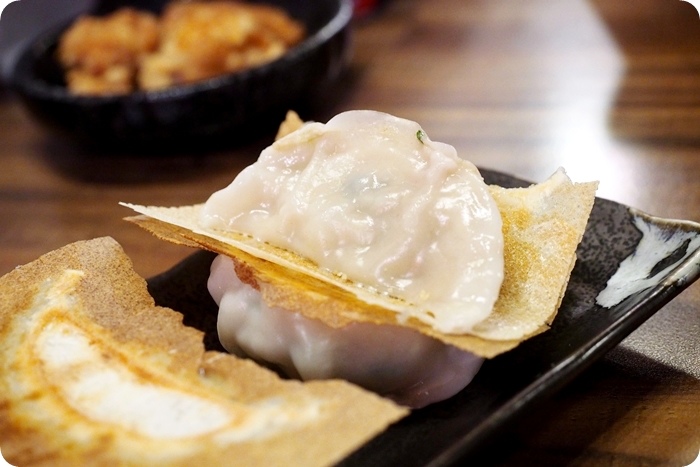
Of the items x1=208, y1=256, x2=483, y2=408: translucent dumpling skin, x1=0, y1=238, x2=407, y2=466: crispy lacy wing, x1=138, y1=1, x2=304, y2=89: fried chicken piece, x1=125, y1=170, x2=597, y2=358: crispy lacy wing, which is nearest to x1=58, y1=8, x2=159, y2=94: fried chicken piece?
x1=138, y1=1, x2=304, y2=89: fried chicken piece

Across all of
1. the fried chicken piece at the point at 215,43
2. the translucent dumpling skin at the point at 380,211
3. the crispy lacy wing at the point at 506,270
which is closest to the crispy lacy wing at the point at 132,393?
the crispy lacy wing at the point at 506,270

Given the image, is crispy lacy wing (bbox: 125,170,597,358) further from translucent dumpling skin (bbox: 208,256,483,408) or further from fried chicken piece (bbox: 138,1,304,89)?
fried chicken piece (bbox: 138,1,304,89)

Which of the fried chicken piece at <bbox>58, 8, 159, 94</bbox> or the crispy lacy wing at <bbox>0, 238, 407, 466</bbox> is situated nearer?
the crispy lacy wing at <bbox>0, 238, 407, 466</bbox>

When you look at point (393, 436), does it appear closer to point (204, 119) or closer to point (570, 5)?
point (204, 119)

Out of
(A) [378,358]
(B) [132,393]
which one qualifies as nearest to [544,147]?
(A) [378,358]

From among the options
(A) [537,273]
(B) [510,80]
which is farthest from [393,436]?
(B) [510,80]
